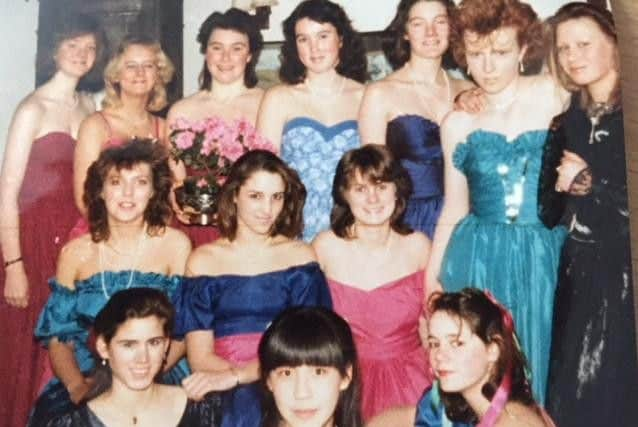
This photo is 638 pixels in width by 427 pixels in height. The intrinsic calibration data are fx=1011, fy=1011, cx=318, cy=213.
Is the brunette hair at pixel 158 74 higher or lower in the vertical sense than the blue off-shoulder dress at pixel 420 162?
higher

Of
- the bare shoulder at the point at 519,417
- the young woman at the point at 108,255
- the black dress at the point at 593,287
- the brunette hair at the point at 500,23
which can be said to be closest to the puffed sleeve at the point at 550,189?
the black dress at the point at 593,287

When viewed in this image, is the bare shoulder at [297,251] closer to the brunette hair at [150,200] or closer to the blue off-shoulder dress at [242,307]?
the blue off-shoulder dress at [242,307]

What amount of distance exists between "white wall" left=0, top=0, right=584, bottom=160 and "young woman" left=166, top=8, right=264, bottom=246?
1cm

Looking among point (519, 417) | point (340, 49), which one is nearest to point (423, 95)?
point (340, 49)

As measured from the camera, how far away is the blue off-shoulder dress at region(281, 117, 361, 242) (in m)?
1.44

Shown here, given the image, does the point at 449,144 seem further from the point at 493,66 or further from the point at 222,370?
the point at 222,370

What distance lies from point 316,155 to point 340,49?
0.54ft

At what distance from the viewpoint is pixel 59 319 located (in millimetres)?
1444

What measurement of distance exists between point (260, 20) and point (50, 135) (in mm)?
354

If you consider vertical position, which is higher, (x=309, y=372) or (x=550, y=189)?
(x=550, y=189)

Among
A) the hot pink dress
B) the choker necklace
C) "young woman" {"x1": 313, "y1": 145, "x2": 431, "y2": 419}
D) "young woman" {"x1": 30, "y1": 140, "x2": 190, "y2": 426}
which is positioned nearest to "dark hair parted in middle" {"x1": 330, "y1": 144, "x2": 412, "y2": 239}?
"young woman" {"x1": 313, "y1": 145, "x2": 431, "y2": 419}

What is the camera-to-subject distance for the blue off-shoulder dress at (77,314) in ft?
4.68

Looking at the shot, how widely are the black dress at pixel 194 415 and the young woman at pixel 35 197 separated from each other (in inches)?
4.1

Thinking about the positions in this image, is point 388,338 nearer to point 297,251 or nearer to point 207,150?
point 297,251
